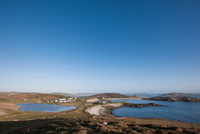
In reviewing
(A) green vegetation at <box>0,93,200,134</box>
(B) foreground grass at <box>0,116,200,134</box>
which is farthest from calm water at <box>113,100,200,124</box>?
(B) foreground grass at <box>0,116,200,134</box>

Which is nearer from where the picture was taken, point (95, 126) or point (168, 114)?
point (95, 126)

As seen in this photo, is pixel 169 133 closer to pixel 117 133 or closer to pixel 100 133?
pixel 117 133

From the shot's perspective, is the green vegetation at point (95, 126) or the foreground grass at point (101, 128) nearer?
the foreground grass at point (101, 128)

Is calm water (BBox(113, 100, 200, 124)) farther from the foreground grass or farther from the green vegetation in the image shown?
the foreground grass

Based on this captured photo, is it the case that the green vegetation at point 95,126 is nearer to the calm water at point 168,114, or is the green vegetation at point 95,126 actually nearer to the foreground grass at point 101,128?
the foreground grass at point 101,128

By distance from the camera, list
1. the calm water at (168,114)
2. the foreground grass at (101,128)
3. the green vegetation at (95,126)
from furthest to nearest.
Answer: the calm water at (168,114) < the green vegetation at (95,126) < the foreground grass at (101,128)

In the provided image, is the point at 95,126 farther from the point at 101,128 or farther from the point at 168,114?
the point at 168,114

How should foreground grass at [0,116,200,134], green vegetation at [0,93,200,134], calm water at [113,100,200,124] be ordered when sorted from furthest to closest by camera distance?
calm water at [113,100,200,124] < green vegetation at [0,93,200,134] < foreground grass at [0,116,200,134]

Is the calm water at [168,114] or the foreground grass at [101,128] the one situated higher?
the foreground grass at [101,128]

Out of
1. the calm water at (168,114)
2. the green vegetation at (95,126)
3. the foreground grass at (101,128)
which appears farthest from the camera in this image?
the calm water at (168,114)

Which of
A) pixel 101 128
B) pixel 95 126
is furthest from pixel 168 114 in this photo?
pixel 101 128

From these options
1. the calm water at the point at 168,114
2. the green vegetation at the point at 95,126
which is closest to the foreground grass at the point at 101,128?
the green vegetation at the point at 95,126
